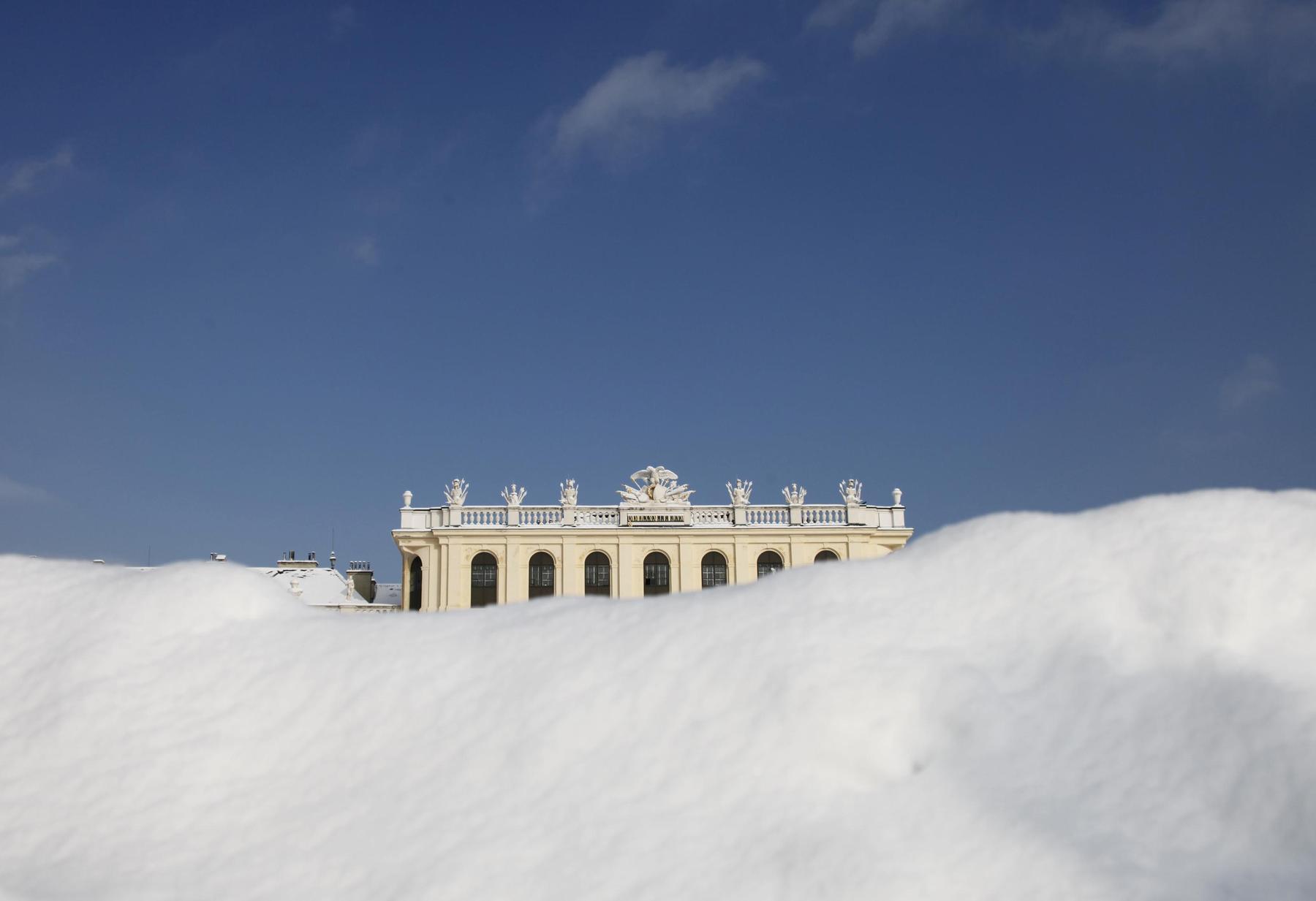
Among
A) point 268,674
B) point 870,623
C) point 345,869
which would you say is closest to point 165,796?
point 268,674

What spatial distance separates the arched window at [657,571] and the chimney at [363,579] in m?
20.6

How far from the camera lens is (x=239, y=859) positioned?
147 inches

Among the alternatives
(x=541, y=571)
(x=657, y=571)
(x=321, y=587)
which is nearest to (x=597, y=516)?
(x=541, y=571)

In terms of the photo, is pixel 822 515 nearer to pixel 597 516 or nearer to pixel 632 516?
pixel 632 516

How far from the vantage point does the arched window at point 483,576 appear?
49.1 metres

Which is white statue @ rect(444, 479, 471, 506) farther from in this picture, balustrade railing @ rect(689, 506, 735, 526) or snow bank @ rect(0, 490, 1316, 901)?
snow bank @ rect(0, 490, 1316, 901)

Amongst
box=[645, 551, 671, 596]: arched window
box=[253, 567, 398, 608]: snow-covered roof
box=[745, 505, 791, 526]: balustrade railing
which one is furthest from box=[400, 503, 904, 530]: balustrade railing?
box=[253, 567, 398, 608]: snow-covered roof

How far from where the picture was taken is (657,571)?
160 ft

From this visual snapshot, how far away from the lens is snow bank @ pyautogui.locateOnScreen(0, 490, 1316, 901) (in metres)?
3.18

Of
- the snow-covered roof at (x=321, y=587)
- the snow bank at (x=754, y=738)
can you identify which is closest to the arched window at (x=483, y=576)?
the snow-covered roof at (x=321, y=587)

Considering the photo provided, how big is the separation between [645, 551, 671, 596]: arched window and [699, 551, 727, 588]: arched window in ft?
5.46

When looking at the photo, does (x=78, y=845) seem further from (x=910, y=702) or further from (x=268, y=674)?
(x=910, y=702)

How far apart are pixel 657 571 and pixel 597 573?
291 cm

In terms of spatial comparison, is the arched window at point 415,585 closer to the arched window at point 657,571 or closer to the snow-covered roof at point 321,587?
the snow-covered roof at point 321,587
